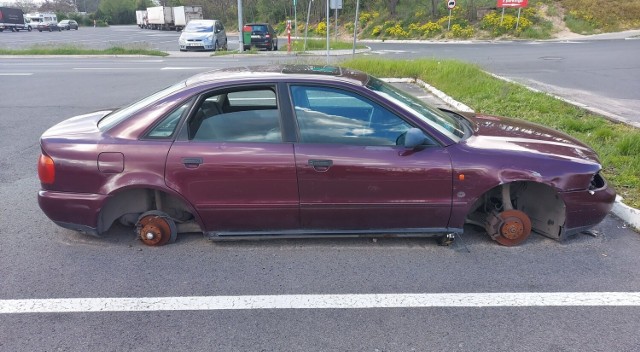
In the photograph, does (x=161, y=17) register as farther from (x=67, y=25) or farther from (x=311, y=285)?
(x=311, y=285)

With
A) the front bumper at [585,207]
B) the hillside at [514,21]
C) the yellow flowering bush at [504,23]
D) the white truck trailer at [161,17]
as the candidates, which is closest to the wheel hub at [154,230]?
the front bumper at [585,207]

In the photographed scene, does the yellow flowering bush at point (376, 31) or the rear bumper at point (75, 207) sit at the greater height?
the yellow flowering bush at point (376, 31)

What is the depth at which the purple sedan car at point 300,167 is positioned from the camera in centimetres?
360

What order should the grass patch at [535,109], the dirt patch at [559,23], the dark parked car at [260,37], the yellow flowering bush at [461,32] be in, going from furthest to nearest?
the yellow flowering bush at [461,32] → the dirt patch at [559,23] → the dark parked car at [260,37] → the grass patch at [535,109]

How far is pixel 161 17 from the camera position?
57.8m

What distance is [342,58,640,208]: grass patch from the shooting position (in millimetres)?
5285

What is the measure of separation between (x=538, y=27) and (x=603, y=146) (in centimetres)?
2982

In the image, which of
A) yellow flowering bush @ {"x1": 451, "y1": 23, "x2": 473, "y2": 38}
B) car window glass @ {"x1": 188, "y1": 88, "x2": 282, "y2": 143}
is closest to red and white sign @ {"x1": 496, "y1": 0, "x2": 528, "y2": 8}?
yellow flowering bush @ {"x1": 451, "y1": 23, "x2": 473, "y2": 38}

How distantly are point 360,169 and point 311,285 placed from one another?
965mm

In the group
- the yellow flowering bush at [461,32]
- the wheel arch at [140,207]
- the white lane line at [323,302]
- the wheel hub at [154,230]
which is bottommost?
the white lane line at [323,302]

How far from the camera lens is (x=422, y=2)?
40.3 meters

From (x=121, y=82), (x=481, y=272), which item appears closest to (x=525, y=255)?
(x=481, y=272)

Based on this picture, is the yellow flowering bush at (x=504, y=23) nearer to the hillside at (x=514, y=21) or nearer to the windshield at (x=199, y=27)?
the hillside at (x=514, y=21)

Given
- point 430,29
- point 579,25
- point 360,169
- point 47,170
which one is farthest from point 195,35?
point 579,25
